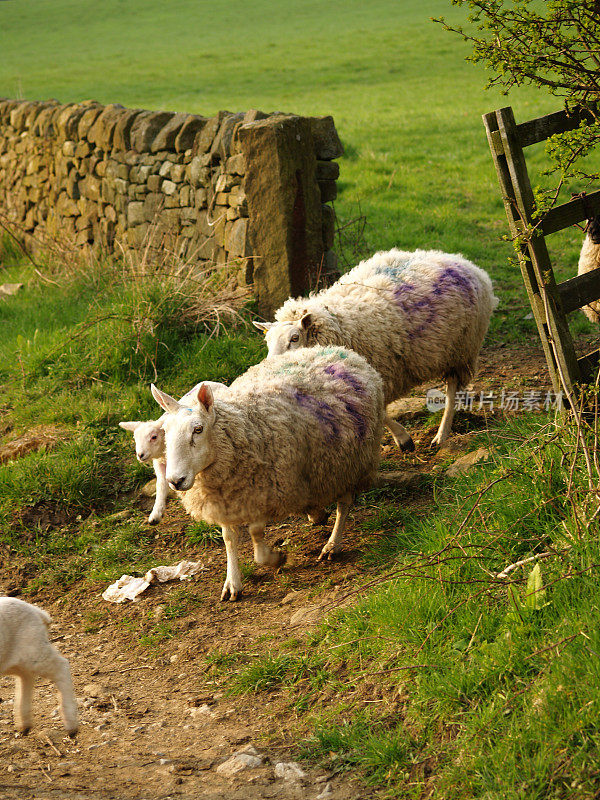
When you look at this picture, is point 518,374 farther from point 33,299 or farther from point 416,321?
point 33,299

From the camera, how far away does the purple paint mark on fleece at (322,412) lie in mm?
4711

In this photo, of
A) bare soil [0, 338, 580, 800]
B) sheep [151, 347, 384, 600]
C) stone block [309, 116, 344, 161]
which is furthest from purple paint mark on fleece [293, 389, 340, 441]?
stone block [309, 116, 344, 161]

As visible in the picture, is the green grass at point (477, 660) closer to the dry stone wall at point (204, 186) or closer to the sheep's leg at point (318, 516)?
the sheep's leg at point (318, 516)

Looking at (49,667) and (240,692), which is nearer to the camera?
(49,667)

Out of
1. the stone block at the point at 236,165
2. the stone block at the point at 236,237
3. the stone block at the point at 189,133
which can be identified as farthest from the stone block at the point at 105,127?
the stone block at the point at 236,237

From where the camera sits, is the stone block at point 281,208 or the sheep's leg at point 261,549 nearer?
the sheep's leg at point 261,549

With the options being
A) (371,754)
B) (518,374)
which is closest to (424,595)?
(371,754)

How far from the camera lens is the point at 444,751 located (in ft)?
9.65

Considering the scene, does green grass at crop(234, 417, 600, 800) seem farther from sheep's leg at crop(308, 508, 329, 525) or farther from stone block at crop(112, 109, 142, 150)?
stone block at crop(112, 109, 142, 150)

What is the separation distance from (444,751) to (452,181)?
435 inches

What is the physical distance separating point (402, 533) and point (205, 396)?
1286 millimetres

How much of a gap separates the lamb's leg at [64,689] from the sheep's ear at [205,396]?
1443 millimetres

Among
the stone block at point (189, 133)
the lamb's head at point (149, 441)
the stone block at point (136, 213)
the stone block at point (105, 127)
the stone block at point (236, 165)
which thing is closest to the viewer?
the lamb's head at point (149, 441)

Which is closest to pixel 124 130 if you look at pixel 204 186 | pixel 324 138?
pixel 204 186
